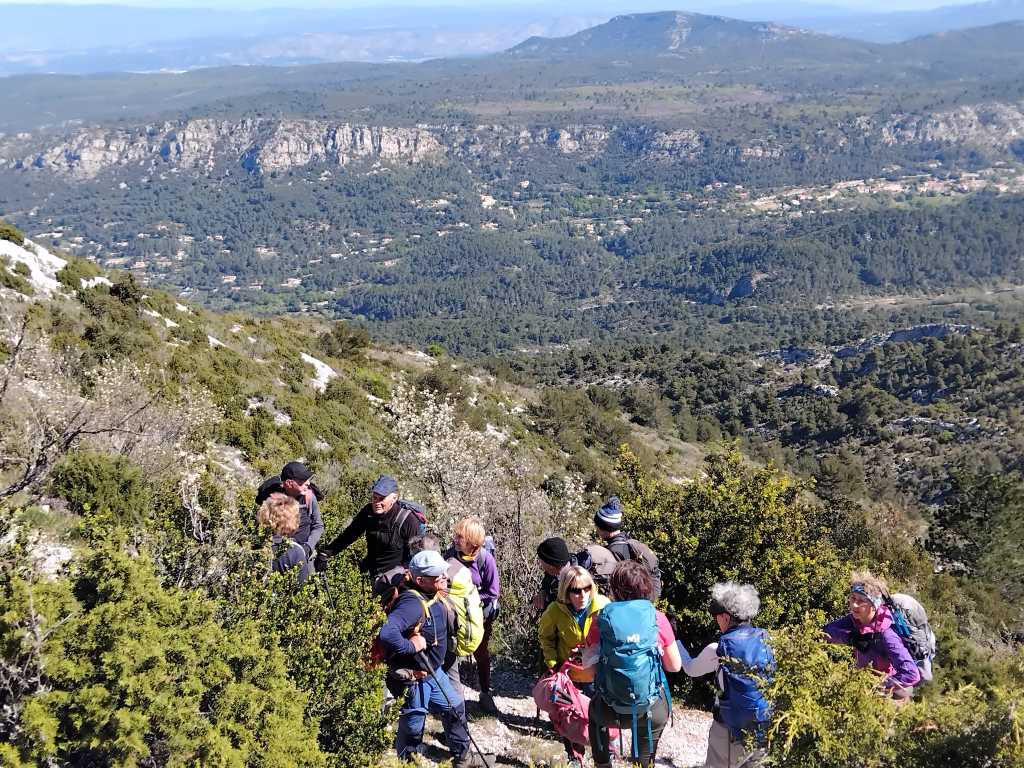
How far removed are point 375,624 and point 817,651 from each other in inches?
112

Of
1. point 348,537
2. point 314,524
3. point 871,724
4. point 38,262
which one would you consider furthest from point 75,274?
point 871,724

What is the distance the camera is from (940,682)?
8.07 m

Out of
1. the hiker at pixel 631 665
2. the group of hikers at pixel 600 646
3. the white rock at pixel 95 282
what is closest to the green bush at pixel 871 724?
the group of hikers at pixel 600 646

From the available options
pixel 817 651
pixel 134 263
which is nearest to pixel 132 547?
pixel 817 651

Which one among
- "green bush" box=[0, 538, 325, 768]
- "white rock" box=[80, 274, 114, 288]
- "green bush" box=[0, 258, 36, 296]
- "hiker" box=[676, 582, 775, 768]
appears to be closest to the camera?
"green bush" box=[0, 538, 325, 768]

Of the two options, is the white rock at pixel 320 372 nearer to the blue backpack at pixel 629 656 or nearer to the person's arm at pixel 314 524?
the person's arm at pixel 314 524

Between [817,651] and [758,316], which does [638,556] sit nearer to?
[817,651]

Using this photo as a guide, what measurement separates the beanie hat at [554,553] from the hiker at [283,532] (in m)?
1.79

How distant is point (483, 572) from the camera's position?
5.61m

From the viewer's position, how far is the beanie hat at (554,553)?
16.9 feet

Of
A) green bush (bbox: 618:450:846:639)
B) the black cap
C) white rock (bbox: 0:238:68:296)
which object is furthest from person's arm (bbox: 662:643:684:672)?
white rock (bbox: 0:238:68:296)

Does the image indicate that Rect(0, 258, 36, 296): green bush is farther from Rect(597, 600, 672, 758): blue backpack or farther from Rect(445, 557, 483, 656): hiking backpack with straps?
Rect(597, 600, 672, 758): blue backpack

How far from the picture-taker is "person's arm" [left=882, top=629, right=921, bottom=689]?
4566 millimetres

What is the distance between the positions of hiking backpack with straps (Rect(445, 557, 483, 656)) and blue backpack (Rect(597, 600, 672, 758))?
106cm
